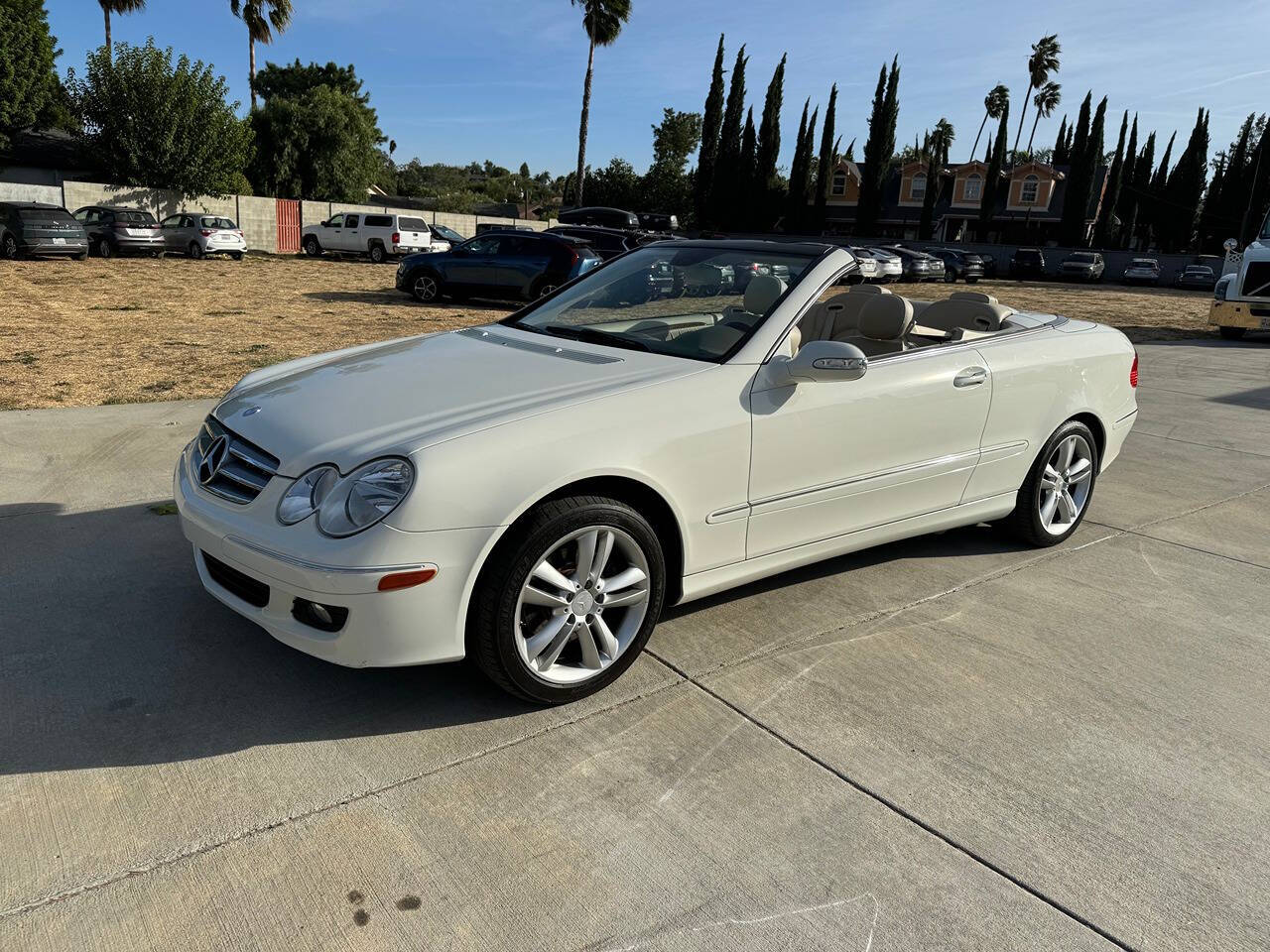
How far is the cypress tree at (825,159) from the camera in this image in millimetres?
60688

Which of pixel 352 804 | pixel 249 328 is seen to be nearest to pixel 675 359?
pixel 352 804

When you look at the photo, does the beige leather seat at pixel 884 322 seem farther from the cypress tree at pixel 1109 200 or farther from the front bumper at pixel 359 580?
the cypress tree at pixel 1109 200

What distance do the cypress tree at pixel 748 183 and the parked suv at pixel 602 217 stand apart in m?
25.1

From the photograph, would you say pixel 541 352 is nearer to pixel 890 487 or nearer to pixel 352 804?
pixel 890 487

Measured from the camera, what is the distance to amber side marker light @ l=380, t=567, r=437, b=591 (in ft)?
8.95

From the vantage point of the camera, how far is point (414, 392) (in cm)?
332

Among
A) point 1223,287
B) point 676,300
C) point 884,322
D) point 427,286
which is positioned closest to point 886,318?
point 884,322

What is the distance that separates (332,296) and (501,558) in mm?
16441

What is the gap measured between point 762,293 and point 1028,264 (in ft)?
152

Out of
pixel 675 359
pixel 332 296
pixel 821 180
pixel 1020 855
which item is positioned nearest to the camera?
pixel 1020 855

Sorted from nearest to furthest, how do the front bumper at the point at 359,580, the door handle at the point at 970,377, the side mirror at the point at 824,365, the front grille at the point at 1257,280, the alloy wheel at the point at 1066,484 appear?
the front bumper at the point at 359,580 → the side mirror at the point at 824,365 → the door handle at the point at 970,377 → the alloy wheel at the point at 1066,484 → the front grille at the point at 1257,280

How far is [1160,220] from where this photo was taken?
62125mm

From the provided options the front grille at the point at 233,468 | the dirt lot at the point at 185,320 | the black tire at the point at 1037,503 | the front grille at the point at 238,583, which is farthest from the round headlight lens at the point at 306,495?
the dirt lot at the point at 185,320

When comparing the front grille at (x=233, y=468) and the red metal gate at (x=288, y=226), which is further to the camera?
the red metal gate at (x=288, y=226)
